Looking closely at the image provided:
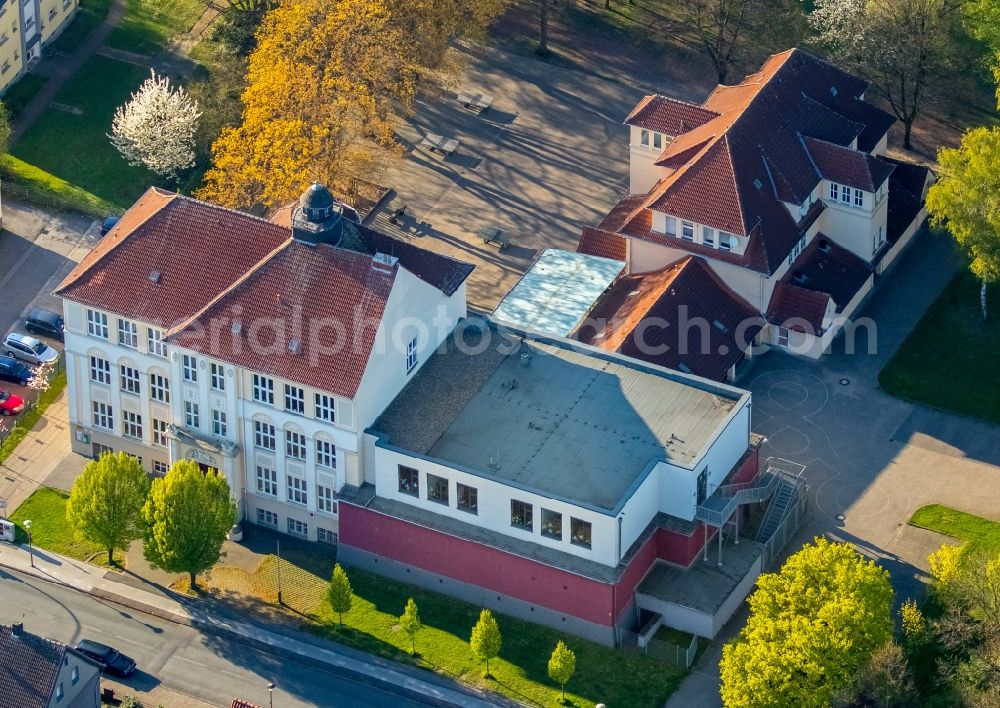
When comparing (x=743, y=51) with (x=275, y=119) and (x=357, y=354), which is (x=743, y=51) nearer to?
(x=275, y=119)

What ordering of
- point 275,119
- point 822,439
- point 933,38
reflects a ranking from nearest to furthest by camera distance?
1. point 822,439
2. point 275,119
3. point 933,38

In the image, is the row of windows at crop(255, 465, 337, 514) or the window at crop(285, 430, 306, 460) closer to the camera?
the window at crop(285, 430, 306, 460)

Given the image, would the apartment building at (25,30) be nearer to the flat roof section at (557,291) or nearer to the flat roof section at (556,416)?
the flat roof section at (557,291)

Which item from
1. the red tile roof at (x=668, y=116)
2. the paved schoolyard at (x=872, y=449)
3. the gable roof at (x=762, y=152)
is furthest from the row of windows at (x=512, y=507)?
the red tile roof at (x=668, y=116)

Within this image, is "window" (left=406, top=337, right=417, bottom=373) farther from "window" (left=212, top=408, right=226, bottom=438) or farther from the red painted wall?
"window" (left=212, top=408, right=226, bottom=438)

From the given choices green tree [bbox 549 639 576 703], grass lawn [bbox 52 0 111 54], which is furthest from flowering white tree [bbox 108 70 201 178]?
green tree [bbox 549 639 576 703]

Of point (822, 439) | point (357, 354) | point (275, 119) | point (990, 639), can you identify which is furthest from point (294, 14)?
point (990, 639)

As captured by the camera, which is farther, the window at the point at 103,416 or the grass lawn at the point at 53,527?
the window at the point at 103,416
